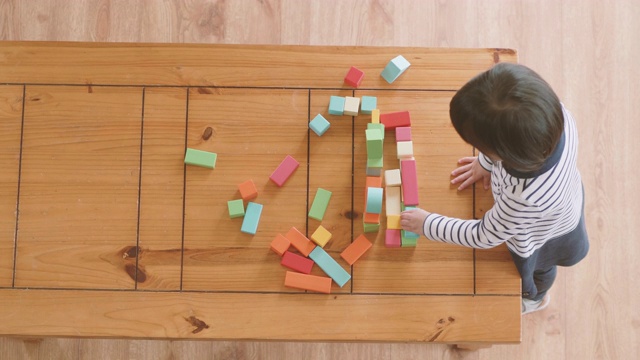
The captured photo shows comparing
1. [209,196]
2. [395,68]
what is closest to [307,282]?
[209,196]

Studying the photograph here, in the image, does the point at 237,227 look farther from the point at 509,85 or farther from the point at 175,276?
the point at 509,85

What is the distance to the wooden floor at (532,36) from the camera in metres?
1.71

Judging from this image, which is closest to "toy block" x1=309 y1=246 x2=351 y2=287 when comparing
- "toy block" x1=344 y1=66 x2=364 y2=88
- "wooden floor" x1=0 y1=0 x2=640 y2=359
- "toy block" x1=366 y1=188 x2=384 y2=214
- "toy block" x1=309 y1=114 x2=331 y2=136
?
"toy block" x1=366 y1=188 x2=384 y2=214

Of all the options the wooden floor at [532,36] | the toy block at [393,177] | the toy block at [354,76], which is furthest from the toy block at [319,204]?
the wooden floor at [532,36]

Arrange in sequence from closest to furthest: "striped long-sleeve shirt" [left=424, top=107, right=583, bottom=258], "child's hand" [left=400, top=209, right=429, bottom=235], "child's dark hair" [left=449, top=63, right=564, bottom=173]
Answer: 1. "child's dark hair" [left=449, top=63, right=564, bottom=173]
2. "striped long-sleeve shirt" [left=424, top=107, right=583, bottom=258]
3. "child's hand" [left=400, top=209, right=429, bottom=235]

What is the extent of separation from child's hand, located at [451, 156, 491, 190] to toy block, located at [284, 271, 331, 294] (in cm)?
33

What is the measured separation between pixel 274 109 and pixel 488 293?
1.87 feet

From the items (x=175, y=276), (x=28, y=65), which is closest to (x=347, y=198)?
(x=175, y=276)

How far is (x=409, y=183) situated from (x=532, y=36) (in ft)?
2.90

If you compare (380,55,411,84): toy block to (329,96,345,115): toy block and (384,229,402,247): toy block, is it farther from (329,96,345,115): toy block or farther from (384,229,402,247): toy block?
(384,229,402,247): toy block

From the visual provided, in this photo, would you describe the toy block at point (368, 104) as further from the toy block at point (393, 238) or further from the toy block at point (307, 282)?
the toy block at point (307, 282)

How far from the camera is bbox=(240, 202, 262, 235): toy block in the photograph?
118 cm

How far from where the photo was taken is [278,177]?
3.92 feet

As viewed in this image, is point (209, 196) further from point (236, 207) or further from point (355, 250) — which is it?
point (355, 250)
